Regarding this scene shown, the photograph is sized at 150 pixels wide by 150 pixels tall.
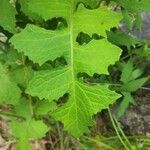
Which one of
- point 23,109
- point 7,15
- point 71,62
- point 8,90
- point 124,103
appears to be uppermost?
point 7,15

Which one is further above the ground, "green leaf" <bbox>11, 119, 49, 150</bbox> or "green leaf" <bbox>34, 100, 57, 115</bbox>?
"green leaf" <bbox>34, 100, 57, 115</bbox>

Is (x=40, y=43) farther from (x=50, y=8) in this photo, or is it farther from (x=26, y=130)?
(x=26, y=130)

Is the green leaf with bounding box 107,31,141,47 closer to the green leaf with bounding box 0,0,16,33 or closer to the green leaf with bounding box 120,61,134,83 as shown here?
the green leaf with bounding box 120,61,134,83

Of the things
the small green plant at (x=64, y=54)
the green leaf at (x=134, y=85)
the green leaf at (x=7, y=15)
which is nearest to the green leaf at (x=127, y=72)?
the green leaf at (x=134, y=85)

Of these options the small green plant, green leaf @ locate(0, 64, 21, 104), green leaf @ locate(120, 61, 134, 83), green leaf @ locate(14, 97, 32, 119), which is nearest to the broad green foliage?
the small green plant

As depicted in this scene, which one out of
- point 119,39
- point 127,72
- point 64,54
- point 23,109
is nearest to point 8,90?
point 23,109

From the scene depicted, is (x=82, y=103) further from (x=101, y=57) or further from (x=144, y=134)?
(x=144, y=134)

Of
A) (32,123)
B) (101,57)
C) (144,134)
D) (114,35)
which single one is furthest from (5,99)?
(144,134)
